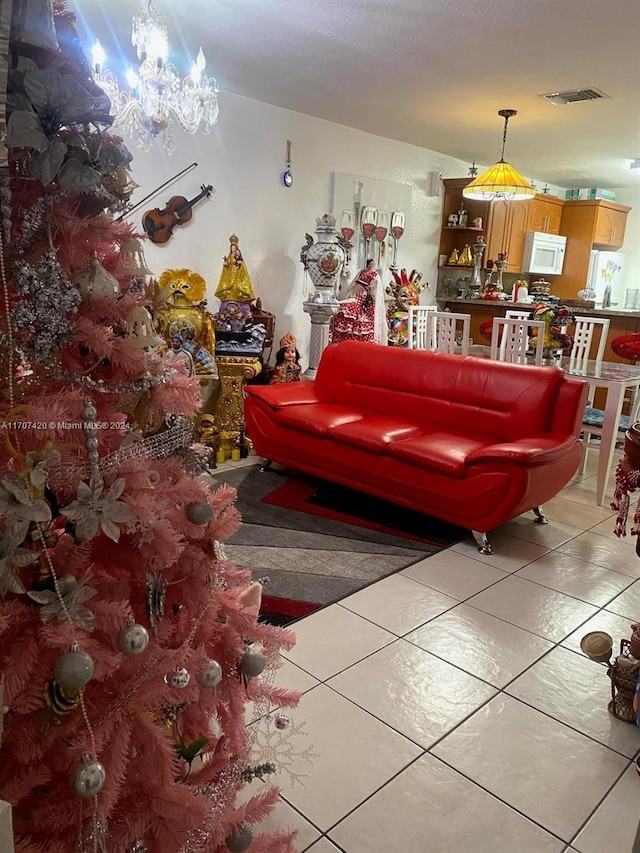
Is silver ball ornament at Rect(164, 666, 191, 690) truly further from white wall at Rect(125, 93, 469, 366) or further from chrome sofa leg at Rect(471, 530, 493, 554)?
white wall at Rect(125, 93, 469, 366)

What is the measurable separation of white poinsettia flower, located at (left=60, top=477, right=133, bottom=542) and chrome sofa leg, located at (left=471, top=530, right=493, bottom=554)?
238 centimetres

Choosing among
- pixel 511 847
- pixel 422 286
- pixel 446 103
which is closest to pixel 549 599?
pixel 511 847

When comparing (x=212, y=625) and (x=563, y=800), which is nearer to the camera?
(x=212, y=625)

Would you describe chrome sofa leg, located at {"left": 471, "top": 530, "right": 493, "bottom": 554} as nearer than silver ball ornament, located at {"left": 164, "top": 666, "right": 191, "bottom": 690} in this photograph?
No

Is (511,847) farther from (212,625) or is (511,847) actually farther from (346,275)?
(346,275)

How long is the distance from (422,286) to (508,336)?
7.35 feet

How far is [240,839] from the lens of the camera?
1245 millimetres

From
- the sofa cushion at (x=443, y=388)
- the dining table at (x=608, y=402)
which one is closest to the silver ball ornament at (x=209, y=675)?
the sofa cushion at (x=443, y=388)

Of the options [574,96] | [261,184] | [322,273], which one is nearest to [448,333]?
[322,273]

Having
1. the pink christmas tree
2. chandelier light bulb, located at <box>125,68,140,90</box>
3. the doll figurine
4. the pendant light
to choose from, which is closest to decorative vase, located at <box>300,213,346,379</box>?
the doll figurine

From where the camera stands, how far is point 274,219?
494cm

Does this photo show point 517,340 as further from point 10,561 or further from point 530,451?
point 10,561

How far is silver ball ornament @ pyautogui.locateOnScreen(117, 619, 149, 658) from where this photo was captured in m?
1.01

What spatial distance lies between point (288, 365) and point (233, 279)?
775 millimetres
